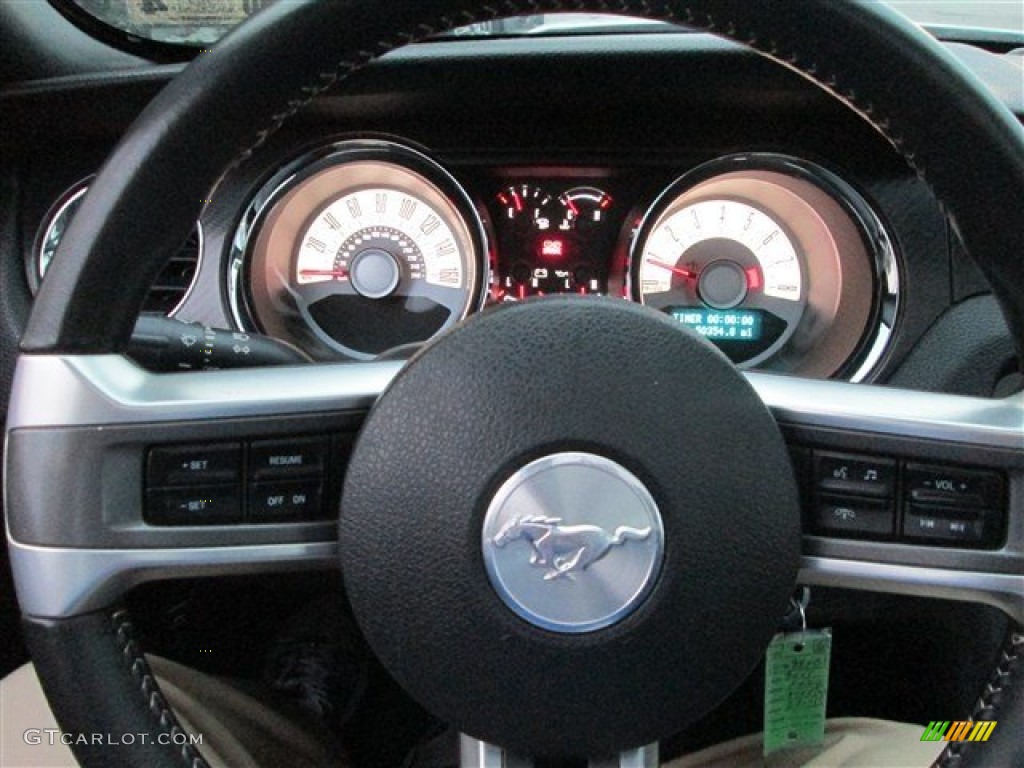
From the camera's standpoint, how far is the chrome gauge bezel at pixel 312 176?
180 cm

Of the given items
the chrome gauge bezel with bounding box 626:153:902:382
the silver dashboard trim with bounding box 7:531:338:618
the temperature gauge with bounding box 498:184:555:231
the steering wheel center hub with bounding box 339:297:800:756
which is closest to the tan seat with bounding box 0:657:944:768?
the silver dashboard trim with bounding box 7:531:338:618

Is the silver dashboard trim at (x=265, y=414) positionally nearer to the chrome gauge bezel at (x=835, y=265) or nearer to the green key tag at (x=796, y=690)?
the green key tag at (x=796, y=690)

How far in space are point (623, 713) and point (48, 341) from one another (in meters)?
0.50

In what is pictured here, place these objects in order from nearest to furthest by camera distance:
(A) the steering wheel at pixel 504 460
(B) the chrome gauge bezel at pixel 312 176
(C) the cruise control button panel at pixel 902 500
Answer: (A) the steering wheel at pixel 504 460 → (C) the cruise control button panel at pixel 902 500 → (B) the chrome gauge bezel at pixel 312 176

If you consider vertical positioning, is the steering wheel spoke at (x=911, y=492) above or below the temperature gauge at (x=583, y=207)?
below

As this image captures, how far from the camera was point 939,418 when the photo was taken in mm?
933

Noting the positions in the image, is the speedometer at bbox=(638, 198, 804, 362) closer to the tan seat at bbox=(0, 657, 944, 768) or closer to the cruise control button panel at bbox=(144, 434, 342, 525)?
the tan seat at bbox=(0, 657, 944, 768)

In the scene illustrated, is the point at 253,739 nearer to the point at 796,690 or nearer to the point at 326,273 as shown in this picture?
the point at 796,690

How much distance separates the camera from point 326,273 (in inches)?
74.6

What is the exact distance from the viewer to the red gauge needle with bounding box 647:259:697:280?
1.87 metres

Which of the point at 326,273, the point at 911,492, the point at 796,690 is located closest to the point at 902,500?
the point at 911,492

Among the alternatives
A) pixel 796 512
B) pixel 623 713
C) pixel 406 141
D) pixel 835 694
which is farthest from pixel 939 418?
pixel 406 141

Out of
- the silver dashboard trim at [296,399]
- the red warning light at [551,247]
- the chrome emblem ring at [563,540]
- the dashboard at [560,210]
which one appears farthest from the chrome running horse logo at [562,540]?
the red warning light at [551,247]

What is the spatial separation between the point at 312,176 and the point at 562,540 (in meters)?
1.17
